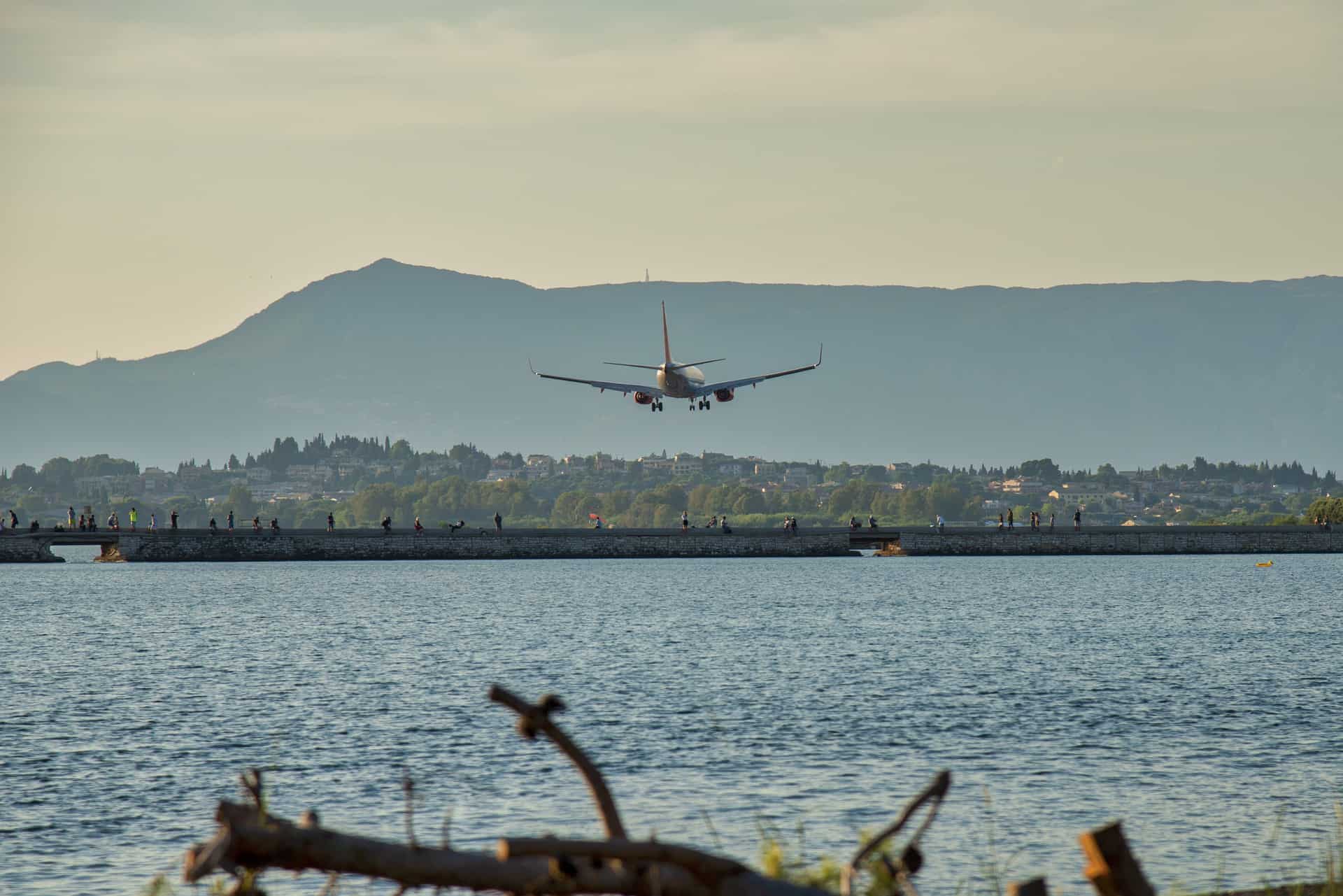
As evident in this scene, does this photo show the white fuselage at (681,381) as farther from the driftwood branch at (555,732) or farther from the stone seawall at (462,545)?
the driftwood branch at (555,732)

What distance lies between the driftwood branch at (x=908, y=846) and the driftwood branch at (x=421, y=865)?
74 cm

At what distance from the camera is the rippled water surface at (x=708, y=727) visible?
2403 centimetres

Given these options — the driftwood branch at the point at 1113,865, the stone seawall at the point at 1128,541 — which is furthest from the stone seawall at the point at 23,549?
the driftwood branch at the point at 1113,865

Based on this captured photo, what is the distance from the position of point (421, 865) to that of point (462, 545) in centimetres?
14196

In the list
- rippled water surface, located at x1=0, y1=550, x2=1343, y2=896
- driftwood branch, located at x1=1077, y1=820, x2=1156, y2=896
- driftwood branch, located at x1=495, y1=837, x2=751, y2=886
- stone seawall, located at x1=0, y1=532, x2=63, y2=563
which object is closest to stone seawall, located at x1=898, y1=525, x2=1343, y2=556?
rippled water surface, located at x1=0, y1=550, x2=1343, y2=896

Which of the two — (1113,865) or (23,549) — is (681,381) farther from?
(1113,865)

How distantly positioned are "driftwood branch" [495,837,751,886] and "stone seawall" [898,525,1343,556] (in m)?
154

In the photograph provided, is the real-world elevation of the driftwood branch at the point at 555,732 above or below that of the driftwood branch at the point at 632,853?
above

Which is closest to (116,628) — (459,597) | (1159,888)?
(459,597)

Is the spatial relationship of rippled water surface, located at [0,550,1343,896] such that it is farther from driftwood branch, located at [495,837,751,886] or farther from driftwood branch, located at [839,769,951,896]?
Result: driftwood branch, located at [495,837,751,886]

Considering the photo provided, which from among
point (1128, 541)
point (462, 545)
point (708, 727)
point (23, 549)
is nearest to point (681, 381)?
point (708, 727)

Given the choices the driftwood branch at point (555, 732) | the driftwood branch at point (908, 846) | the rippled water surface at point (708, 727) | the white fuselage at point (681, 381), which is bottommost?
the rippled water surface at point (708, 727)

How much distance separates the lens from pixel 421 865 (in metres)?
6.24

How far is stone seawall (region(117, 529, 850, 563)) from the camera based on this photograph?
145 metres
